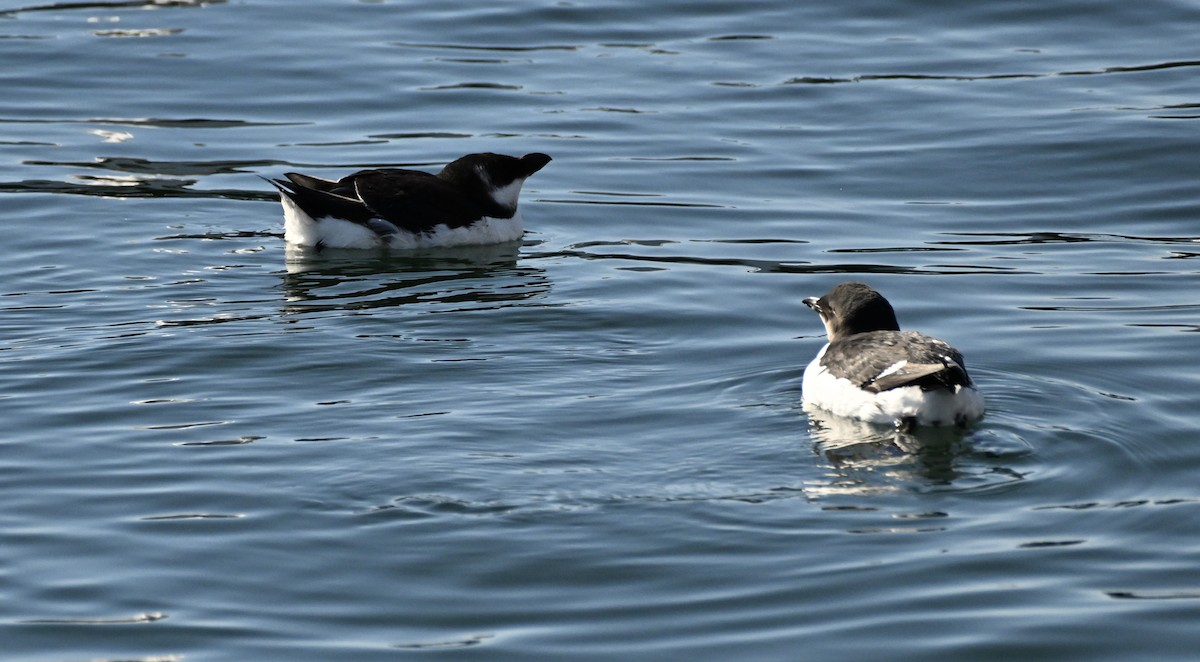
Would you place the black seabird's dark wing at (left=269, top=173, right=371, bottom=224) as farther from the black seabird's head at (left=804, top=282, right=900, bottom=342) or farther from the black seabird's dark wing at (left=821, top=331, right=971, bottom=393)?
the black seabird's dark wing at (left=821, top=331, right=971, bottom=393)

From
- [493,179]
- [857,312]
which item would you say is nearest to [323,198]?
[493,179]

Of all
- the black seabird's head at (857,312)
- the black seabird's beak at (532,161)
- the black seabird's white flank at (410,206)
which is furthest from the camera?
the black seabird's beak at (532,161)

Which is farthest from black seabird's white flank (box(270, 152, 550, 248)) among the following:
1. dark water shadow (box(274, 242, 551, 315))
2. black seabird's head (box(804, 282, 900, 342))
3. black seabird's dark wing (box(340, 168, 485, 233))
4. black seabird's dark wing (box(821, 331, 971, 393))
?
black seabird's dark wing (box(821, 331, 971, 393))

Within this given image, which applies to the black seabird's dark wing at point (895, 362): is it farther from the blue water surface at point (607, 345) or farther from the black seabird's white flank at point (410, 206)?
the black seabird's white flank at point (410, 206)

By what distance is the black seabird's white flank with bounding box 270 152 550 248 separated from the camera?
13328 mm

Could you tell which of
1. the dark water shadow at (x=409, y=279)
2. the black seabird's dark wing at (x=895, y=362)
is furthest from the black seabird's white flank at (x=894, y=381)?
the dark water shadow at (x=409, y=279)

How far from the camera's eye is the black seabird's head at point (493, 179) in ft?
45.9

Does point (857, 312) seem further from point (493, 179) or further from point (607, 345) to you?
point (493, 179)

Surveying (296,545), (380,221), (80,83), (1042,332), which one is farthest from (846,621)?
(80,83)

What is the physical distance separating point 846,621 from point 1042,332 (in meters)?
4.87

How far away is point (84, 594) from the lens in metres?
6.86

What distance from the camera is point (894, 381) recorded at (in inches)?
345

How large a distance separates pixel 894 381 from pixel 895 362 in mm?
204

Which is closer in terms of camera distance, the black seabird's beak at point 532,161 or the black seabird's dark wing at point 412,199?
the black seabird's dark wing at point 412,199
